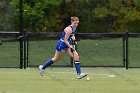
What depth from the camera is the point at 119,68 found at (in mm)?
23438

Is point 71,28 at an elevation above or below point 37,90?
above

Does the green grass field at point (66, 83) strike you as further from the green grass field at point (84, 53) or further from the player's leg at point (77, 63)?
the green grass field at point (84, 53)

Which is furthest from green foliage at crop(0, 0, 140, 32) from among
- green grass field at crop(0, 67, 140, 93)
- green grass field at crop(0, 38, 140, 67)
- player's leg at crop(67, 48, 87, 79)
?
player's leg at crop(67, 48, 87, 79)

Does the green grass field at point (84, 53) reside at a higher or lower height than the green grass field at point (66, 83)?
lower

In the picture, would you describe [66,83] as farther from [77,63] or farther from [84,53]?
[84,53]

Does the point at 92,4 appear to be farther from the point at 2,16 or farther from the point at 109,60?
the point at 109,60

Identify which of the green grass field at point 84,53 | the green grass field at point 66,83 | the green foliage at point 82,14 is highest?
the green grass field at point 66,83

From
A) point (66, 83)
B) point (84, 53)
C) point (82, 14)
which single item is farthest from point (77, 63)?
point (82, 14)

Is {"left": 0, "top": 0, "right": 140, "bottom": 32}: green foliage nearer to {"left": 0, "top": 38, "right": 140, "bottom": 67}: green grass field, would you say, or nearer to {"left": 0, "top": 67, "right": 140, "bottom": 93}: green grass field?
{"left": 0, "top": 38, "right": 140, "bottom": 67}: green grass field

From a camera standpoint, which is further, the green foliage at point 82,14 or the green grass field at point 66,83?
the green foliage at point 82,14

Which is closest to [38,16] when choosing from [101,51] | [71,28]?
[101,51]

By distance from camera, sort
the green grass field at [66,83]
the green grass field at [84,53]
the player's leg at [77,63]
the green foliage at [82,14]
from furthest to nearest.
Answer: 1. the green foliage at [82,14]
2. the green grass field at [84,53]
3. the player's leg at [77,63]
4. the green grass field at [66,83]

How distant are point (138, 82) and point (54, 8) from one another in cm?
4098

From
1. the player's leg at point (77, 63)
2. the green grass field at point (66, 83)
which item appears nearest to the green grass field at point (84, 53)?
the green grass field at point (66, 83)
